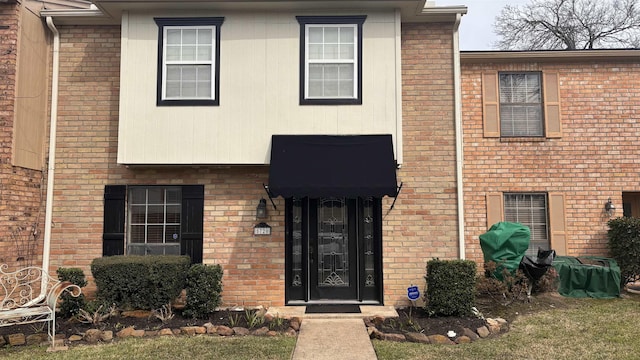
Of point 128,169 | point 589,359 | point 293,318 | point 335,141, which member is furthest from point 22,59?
point 589,359

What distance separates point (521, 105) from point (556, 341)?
18.9 ft

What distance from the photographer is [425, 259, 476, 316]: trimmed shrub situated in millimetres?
7246

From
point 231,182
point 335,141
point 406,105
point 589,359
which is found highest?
point 406,105

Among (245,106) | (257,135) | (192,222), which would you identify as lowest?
(192,222)

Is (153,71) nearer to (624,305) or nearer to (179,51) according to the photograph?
(179,51)

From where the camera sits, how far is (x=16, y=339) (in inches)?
248

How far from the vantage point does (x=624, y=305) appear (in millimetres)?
8102

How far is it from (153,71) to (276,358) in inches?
221

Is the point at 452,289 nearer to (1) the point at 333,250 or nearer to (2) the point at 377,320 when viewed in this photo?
(2) the point at 377,320

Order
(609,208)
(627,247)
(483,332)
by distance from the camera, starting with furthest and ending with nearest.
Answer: (609,208), (627,247), (483,332)

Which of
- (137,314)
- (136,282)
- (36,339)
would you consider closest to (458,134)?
(136,282)

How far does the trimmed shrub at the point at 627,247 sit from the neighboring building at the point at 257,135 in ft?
13.2

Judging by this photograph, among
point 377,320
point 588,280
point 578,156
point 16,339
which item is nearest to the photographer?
point 16,339

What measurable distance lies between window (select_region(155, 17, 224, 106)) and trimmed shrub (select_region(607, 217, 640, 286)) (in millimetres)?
8962
